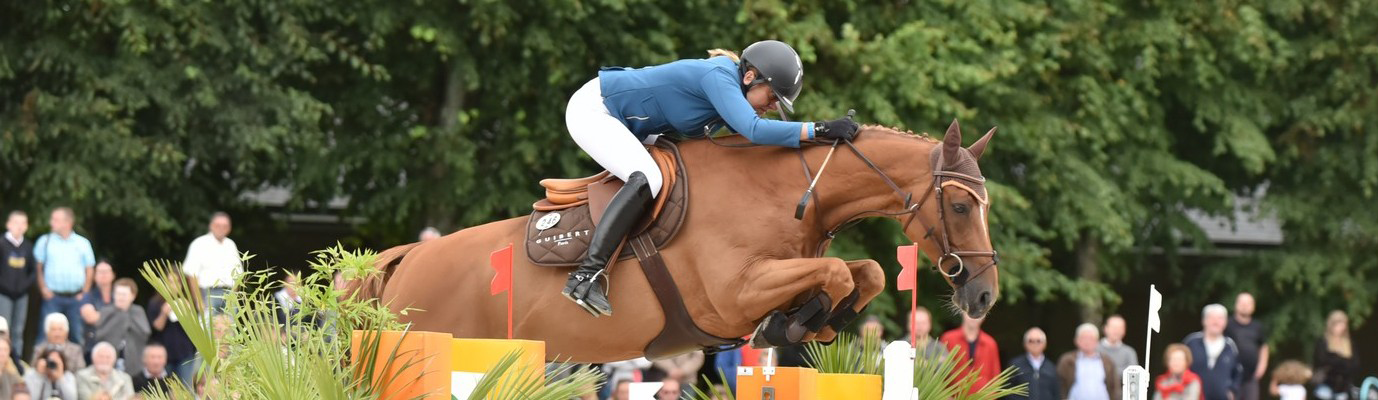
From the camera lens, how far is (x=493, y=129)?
603 inches

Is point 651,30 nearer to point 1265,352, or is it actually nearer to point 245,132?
point 245,132

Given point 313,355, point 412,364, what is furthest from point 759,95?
point 313,355

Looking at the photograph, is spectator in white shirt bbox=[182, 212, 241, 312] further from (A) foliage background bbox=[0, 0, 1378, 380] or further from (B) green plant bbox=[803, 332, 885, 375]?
(B) green plant bbox=[803, 332, 885, 375]

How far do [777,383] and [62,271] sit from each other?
288 inches

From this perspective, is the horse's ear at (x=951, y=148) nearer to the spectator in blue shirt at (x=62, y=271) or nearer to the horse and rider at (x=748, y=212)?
the horse and rider at (x=748, y=212)

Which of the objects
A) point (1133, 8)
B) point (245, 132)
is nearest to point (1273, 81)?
point (1133, 8)

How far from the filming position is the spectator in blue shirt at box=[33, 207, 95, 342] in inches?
448

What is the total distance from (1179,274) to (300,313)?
1498 centimetres

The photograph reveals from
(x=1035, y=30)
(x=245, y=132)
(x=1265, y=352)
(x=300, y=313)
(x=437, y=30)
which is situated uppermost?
(x=1035, y=30)

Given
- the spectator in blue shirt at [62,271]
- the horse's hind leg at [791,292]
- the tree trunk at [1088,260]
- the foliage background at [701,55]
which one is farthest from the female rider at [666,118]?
the tree trunk at [1088,260]

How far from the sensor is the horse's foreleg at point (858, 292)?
6.29 meters

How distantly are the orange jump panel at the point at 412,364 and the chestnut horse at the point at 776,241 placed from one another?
1.39 meters

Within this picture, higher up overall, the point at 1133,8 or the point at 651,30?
the point at 1133,8

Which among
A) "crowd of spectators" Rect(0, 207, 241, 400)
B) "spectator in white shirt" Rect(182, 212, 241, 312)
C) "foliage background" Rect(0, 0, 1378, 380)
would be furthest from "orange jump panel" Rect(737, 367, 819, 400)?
"foliage background" Rect(0, 0, 1378, 380)
